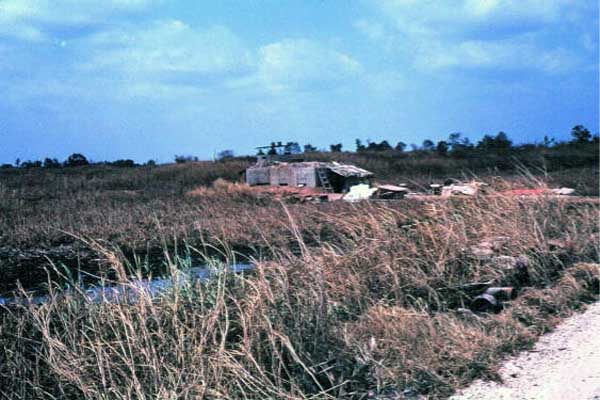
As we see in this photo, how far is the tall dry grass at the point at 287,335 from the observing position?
15.0 ft

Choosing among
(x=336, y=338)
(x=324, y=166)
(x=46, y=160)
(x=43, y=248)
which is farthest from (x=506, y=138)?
(x=336, y=338)

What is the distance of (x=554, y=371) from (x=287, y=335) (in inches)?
83.4

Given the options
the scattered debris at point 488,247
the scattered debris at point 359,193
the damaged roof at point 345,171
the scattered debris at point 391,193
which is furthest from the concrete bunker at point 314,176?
the scattered debris at point 488,247

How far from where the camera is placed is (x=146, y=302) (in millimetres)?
5316

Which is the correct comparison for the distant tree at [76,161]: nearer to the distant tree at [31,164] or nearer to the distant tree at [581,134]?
the distant tree at [31,164]

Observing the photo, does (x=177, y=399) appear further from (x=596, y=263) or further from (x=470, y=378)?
(x=596, y=263)

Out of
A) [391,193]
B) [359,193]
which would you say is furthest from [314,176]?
[391,193]

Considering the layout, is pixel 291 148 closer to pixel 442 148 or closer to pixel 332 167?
pixel 332 167

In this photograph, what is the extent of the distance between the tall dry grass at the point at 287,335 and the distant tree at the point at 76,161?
38421 mm

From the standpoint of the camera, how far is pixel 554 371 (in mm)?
4895

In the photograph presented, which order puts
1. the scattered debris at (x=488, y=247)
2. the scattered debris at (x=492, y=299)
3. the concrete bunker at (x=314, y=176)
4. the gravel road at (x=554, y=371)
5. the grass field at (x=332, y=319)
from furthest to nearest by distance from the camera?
the concrete bunker at (x=314, y=176)
the scattered debris at (x=488, y=247)
the scattered debris at (x=492, y=299)
the grass field at (x=332, y=319)
the gravel road at (x=554, y=371)

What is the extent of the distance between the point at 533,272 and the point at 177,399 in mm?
Result: 5009

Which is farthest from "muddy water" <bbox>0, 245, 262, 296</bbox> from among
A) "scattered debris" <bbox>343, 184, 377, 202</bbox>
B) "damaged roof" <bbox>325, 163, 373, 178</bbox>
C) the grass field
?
"damaged roof" <bbox>325, 163, 373, 178</bbox>

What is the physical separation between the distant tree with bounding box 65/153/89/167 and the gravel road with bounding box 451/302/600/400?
40.3 meters
